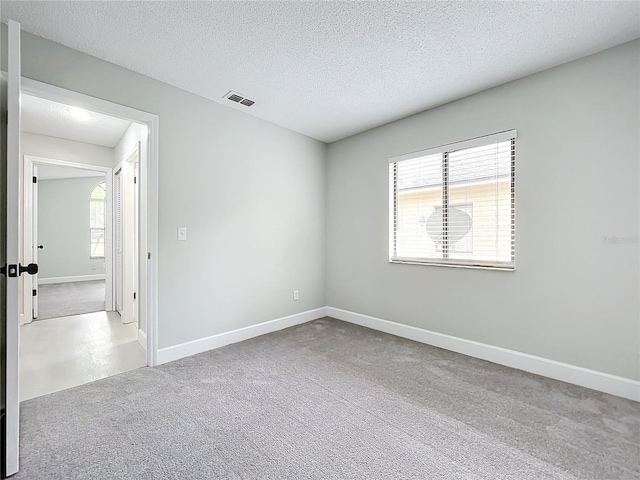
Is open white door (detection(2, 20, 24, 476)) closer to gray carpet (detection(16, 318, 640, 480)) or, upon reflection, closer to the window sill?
gray carpet (detection(16, 318, 640, 480))

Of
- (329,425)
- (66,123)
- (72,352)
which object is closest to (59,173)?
(66,123)

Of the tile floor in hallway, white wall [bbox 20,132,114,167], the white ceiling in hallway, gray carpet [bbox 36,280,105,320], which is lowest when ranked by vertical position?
the tile floor in hallway

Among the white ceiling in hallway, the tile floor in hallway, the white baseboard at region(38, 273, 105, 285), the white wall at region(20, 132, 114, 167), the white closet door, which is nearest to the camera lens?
the tile floor in hallway

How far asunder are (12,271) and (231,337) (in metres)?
2.05

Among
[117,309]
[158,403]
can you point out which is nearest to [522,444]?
[158,403]

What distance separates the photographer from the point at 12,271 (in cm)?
142

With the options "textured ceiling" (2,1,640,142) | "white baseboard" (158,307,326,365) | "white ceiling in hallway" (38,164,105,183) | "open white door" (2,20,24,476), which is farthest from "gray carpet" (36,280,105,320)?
"textured ceiling" (2,1,640,142)

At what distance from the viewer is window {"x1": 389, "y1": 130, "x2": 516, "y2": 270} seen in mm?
2691

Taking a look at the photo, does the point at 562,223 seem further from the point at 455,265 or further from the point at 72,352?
the point at 72,352

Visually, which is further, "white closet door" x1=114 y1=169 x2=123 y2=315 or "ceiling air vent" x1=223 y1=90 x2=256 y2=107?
"white closet door" x1=114 y1=169 x2=123 y2=315

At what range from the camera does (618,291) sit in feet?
7.02

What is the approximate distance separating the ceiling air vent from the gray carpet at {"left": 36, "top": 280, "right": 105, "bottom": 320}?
13.2ft

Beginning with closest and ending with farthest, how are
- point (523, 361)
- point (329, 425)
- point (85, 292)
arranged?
point (329, 425)
point (523, 361)
point (85, 292)

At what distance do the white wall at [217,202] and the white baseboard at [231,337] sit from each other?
0.21 ft
